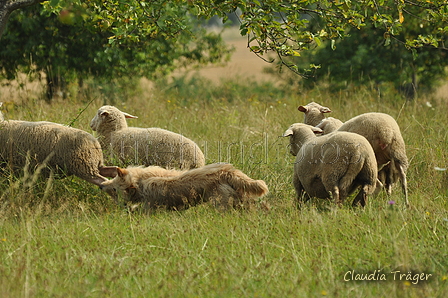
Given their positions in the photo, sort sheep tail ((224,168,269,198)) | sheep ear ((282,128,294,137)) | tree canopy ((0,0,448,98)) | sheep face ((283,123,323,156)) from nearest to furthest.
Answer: tree canopy ((0,0,448,98))
sheep tail ((224,168,269,198))
sheep ear ((282,128,294,137))
sheep face ((283,123,323,156))

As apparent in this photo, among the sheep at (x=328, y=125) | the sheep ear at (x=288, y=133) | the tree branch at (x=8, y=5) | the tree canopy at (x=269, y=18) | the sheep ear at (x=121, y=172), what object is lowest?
the sheep ear at (x=121, y=172)

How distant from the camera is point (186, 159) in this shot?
6.67 m

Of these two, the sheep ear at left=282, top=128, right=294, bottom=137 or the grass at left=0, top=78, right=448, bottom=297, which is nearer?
the grass at left=0, top=78, right=448, bottom=297

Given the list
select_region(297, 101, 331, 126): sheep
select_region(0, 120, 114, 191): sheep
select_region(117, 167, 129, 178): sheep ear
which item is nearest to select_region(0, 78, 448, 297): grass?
select_region(0, 120, 114, 191): sheep

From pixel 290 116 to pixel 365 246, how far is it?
600cm

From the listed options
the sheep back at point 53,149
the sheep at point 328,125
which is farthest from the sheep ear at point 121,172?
the sheep at point 328,125

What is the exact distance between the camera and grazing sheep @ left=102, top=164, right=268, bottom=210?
565 centimetres

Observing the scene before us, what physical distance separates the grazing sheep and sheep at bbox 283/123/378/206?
50 centimetres

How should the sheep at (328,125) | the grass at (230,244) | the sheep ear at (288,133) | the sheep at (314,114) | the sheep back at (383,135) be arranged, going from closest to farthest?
the grass at (230,244)
the sheep back at (383,135)
the sheep ear at (288,133)
the sheep at (328,125)
the sheep at (314,114)

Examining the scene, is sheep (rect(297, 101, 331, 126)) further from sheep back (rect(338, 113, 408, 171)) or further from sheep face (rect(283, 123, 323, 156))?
sheep back (rect(338, 113, 408, 171))

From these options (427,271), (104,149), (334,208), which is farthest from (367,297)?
(104,149)

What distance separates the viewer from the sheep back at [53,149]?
6.23 m

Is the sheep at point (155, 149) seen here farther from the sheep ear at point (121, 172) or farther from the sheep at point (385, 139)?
the sheep at point (385, 139)

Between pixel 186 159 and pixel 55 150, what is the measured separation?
151 cm
